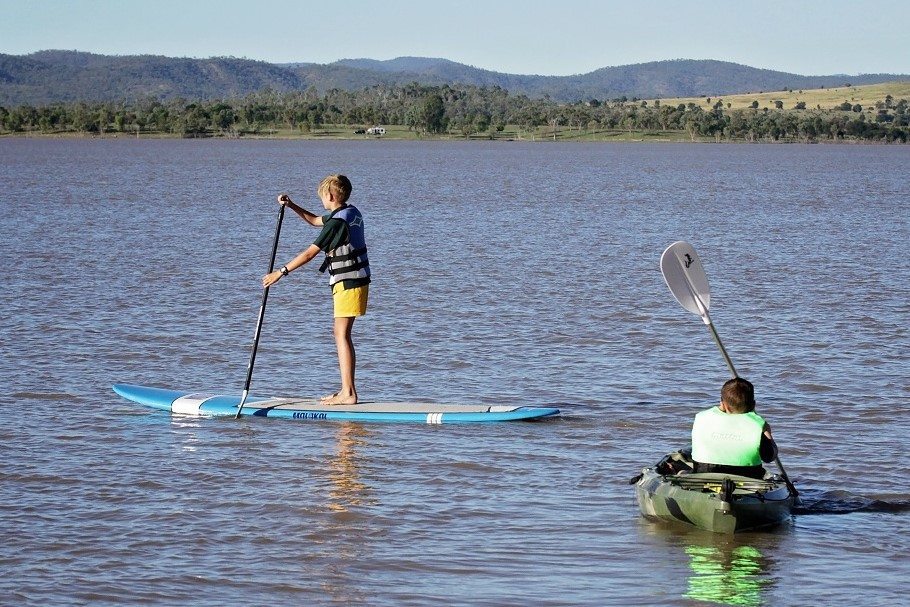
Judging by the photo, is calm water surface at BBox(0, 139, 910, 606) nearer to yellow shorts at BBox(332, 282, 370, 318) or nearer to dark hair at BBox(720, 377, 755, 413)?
dark hair at BBox(720, 377, 755, 413)

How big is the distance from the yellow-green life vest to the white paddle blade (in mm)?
2333

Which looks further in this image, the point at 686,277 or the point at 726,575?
the point at 686,277

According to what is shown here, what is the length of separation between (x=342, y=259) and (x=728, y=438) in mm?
4834

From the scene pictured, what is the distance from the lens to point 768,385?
612 inches

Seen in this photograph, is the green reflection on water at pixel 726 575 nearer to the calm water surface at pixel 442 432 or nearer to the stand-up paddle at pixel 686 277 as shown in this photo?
the calm water surface at pixel 442 432

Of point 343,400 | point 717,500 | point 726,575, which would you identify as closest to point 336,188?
point 343,400

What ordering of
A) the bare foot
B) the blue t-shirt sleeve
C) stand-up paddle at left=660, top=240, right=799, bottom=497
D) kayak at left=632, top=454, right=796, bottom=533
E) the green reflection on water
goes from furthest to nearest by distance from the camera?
the bare foot < the blue t-shirt sleeve < stand-up paddle at left=660, top=240, right=799, bottom=497 < kayak at left=632, top=454, right=796, bottom=533 < the green reflection on water

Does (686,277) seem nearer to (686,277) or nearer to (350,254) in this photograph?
(686,277)

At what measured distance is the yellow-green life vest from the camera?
9750mm

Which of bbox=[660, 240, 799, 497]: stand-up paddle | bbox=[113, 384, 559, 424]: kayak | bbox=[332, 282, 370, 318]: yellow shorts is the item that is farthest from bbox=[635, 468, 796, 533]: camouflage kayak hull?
bbox=[332, 282, 370, 318]: yellow shorts

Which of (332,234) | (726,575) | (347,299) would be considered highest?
(332,234)

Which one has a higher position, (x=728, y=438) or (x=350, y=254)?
(x=350, y=254)

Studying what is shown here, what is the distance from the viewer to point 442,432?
42.5 feet

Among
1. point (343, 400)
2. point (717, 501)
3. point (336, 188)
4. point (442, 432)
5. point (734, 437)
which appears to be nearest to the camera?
point (717, 501)
